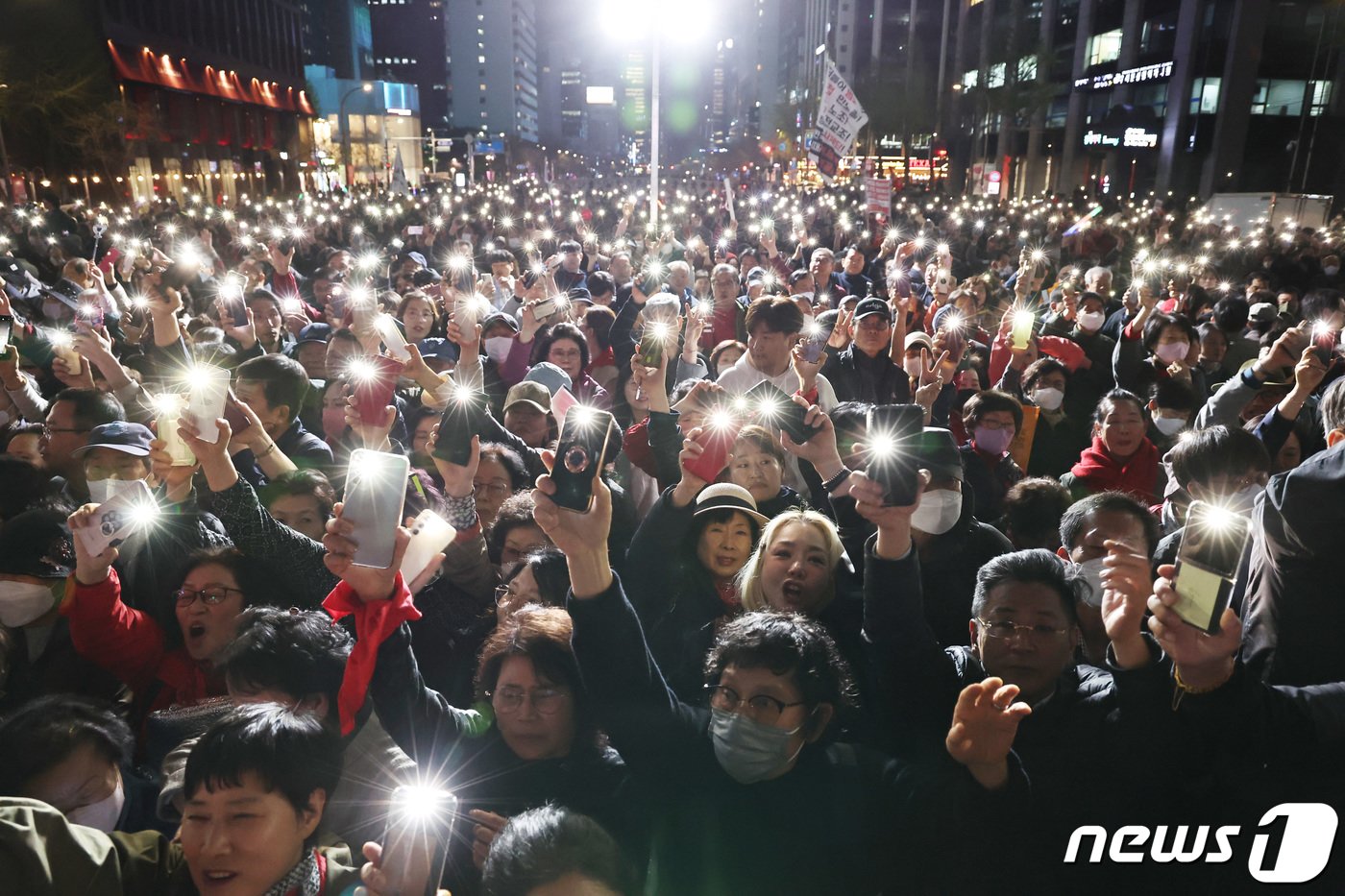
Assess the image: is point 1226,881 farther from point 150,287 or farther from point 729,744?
point 150,287

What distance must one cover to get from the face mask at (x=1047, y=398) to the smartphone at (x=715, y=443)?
9.85 ft

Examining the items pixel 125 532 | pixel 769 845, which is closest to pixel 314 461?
pixel 125 532

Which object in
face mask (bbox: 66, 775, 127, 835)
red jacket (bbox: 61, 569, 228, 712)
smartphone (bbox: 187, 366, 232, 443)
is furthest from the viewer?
smartphone (bbox: 187, 366, 232, 443)

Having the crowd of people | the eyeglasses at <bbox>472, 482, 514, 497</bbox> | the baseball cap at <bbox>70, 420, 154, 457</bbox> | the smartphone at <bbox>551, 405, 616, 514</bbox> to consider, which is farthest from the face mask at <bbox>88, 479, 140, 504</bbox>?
the smartphone at <bbox>551, 405, 616, 514</bbox>

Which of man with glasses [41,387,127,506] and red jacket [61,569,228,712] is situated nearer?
red jacket [61,569,228,712]

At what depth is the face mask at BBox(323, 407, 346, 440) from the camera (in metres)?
5.84

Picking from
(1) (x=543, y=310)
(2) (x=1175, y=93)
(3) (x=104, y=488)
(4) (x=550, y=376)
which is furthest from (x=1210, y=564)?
(2) (x=1175, y=93)

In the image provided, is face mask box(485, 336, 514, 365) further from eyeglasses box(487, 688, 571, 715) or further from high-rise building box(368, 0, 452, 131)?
high-rise building box(368, 0, 452, 131)

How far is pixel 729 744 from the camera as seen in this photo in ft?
8.92

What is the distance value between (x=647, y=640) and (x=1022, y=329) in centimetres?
495

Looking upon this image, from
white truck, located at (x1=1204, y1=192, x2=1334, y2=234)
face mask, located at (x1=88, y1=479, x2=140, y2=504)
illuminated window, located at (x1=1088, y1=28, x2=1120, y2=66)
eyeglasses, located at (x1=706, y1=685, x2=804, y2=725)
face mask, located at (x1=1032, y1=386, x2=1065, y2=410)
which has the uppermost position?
illuminated window, located at (x1=1088, y1=28, x2=1120, y2=66)

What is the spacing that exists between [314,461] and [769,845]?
3.65 meters

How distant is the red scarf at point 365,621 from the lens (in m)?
2.69

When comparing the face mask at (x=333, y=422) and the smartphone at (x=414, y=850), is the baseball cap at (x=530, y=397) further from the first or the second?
the smartphone at (x=414, y=850)
